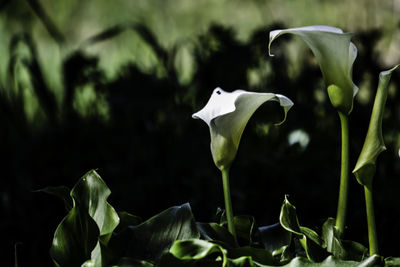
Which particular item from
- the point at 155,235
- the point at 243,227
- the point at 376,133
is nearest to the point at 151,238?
the point at 155,235

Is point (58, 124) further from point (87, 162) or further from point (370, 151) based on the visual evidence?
point (370, 151)

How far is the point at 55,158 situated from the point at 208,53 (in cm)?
54

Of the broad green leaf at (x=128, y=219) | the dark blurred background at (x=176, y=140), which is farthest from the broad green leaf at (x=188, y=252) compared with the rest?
the dark blurred background at (x=176, y=140)

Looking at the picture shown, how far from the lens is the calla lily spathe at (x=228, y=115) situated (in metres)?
0.41

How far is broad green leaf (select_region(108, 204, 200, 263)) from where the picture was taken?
43cm

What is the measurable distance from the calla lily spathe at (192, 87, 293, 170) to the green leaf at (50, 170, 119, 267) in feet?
0.37

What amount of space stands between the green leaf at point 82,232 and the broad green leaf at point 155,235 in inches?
0.7

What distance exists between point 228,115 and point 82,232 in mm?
166

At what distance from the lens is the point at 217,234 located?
451mm

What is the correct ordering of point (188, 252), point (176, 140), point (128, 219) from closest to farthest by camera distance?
point (188, 252) < point (128, 219) < point (176, 140)

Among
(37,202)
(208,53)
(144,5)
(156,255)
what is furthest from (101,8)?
(156,255)

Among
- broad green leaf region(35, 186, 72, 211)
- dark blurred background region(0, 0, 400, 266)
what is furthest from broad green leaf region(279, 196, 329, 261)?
dark blurred background region(0, 0, 400, 266)

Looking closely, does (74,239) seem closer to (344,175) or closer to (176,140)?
(344,175)

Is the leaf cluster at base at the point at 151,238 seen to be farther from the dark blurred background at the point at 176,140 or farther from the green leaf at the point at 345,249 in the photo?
the dark blurred background at the point at 176,140
